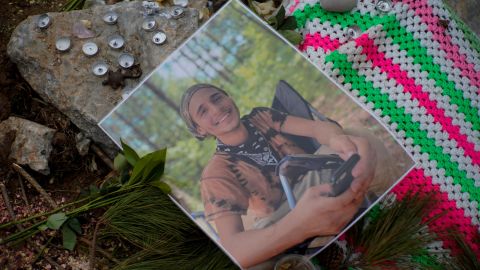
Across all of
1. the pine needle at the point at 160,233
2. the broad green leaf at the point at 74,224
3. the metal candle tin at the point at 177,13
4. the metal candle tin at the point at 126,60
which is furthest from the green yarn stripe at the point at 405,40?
the broad green leaf at the point at 74,224

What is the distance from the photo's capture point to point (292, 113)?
38.8 inches

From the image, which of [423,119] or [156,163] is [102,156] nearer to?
[156,163]

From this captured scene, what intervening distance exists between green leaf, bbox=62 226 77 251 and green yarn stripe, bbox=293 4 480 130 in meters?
0.57

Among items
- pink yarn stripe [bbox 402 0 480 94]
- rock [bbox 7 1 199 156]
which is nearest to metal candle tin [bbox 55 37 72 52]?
rock [bbox 7 1 199 156]

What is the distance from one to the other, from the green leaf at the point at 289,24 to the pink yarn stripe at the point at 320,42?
4cm

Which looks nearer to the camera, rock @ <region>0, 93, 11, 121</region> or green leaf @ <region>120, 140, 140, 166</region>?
green leaf @ <region>120, 140, 140, 166</region>

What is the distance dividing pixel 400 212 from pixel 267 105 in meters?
0.28

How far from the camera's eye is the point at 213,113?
98 centimetres

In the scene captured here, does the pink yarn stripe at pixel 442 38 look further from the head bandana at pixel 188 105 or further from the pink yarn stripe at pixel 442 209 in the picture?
the head bandana at pixel 188 105

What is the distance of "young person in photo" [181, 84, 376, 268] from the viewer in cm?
91

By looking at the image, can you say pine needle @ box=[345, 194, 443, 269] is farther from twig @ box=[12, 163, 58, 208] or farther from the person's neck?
twig @ box=[12, 163, 58, 208]

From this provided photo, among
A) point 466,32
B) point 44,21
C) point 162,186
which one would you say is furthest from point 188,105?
point 466,32

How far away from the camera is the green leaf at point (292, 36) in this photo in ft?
3.51

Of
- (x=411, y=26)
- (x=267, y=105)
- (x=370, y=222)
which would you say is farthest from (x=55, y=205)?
(x=411, y=26)
